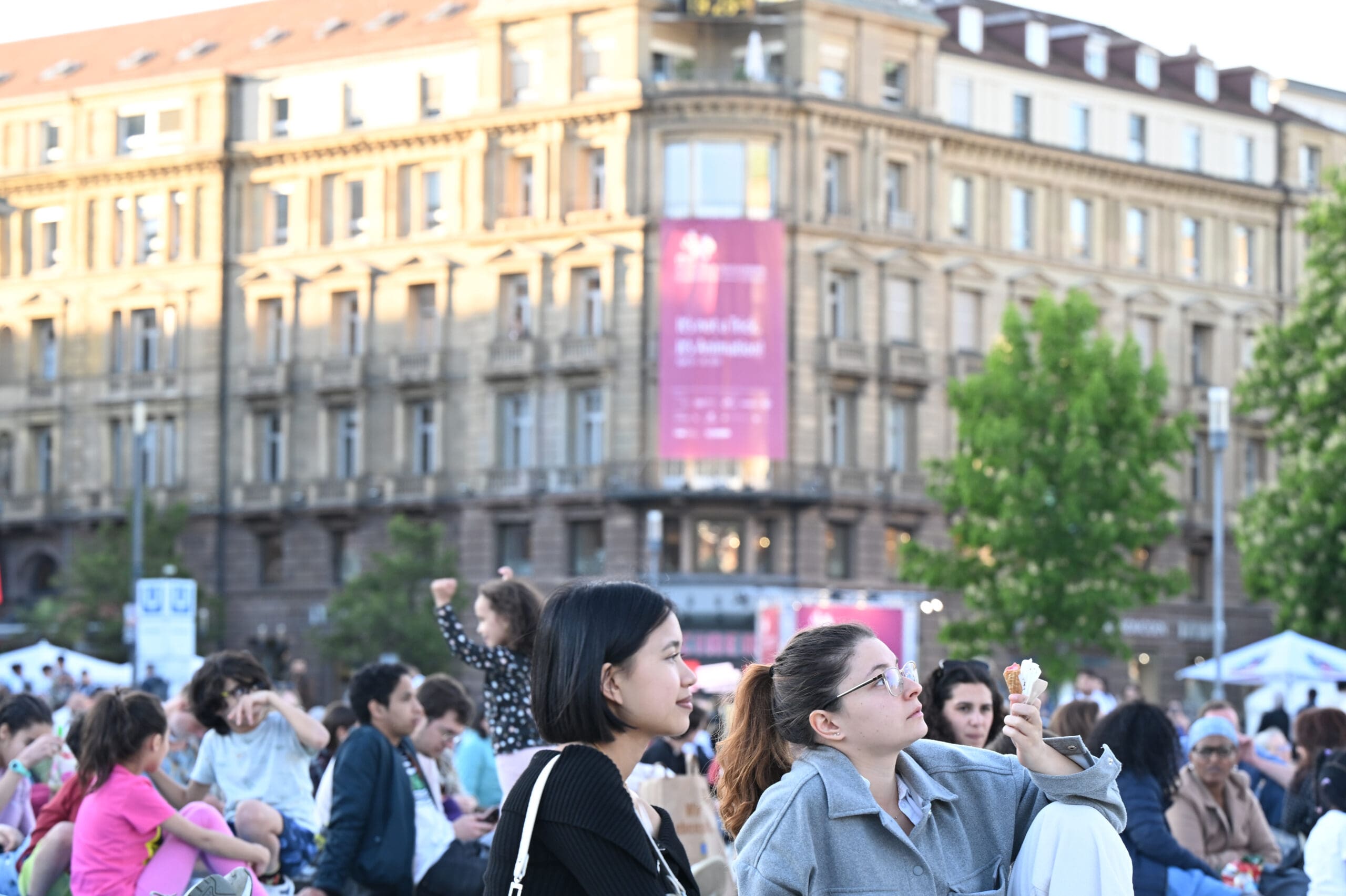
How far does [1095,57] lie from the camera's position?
64812 millimetres

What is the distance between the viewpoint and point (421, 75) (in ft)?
200

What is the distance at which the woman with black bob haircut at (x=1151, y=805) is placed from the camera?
30.0 ft

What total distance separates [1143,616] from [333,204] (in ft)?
79.7

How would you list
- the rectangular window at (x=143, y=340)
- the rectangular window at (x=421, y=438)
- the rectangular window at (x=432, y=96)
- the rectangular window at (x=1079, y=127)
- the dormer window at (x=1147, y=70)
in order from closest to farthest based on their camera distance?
the rectangular window at (x=421, y=438)
the rectangular window at (x=432, y=96)
the rectangular window at (x=1079, y=127)
the rectangular window at (x=143, y=340)
the dormer window at (x=1147, y=70)

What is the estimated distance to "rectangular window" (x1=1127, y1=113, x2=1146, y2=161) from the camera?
64.4m

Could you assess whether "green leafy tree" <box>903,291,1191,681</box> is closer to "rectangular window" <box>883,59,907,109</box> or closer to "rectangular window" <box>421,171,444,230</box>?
"rectangular window" <box>883,59,907,109</box>

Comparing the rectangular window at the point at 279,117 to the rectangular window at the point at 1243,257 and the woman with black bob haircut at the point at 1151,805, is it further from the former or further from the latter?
the woman with black bob haircut at the point at 1151,805

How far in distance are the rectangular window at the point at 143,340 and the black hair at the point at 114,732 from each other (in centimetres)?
5758

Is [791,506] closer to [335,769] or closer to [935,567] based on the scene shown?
[935,567]

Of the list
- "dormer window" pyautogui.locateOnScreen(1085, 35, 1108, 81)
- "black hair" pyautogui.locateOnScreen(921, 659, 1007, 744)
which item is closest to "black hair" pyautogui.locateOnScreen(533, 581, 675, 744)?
"black hair" pyautogui.locateOnScreen(921, 659, 1007, 744)

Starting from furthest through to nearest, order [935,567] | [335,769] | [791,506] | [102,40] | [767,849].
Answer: [102,40] → [791,506] → [935,567] → [335,769] → [767,849]

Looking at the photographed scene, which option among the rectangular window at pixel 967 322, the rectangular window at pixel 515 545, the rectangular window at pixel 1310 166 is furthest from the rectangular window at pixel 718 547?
the rectangular window at pixel 1310 166

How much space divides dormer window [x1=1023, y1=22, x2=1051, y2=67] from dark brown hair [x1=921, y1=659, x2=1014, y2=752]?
184 ft

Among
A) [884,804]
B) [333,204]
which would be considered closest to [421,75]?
[333,204]
